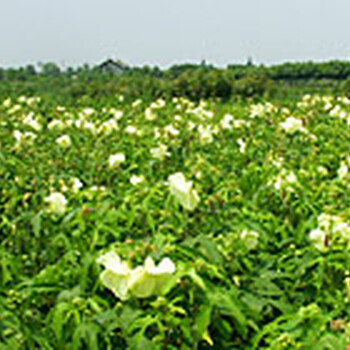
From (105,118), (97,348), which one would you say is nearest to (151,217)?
(97,348)

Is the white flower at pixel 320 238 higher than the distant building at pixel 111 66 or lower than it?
lower

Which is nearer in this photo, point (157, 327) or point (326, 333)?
point (326, 333)

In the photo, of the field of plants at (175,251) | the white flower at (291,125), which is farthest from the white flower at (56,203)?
the white flower at (291,125)

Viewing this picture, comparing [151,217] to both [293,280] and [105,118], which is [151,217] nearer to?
[293,280]

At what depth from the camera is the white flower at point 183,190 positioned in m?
3.02

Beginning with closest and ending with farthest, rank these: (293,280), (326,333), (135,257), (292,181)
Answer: (326,333), (135,257), (293,280), (292,181)

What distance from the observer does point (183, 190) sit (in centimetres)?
303

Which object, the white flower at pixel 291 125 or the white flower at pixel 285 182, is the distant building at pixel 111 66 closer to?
the white flower at pixel 291 125

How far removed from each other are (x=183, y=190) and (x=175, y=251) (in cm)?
28

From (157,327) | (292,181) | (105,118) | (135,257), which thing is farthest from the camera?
(105,118)

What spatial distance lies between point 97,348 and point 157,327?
0.24m

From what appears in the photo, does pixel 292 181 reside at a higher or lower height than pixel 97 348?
higher

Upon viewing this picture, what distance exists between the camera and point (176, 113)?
8.73 meters

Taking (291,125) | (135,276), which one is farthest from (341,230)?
(291,125)
